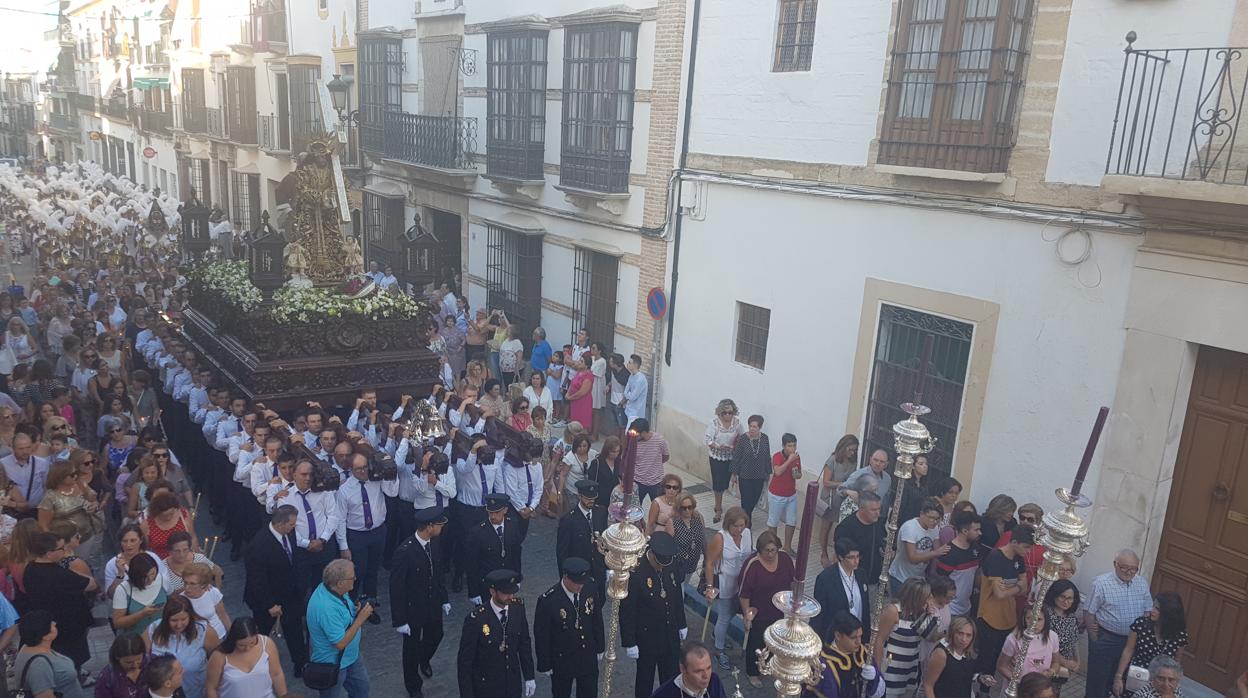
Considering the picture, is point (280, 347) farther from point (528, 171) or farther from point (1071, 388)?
point (1071, 388)

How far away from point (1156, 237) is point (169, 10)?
117 feet

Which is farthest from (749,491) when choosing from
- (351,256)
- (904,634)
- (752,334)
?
(351,256)

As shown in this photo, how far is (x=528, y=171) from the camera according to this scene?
14.9m

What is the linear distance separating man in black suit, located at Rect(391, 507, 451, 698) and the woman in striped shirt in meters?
3.19

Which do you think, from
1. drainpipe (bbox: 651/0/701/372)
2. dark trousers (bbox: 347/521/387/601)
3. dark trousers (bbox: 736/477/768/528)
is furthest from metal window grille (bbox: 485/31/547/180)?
dark trousers (bbox: 347/521/387/601)

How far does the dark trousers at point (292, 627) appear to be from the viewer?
715 cm

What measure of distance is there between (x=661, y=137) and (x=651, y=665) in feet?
25.0

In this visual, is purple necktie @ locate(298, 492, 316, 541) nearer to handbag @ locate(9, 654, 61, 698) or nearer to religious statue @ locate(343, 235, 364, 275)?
handbag @ locate(9, 654, 61, 698)

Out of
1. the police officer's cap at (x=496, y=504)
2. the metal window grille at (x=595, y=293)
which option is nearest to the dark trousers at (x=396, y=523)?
the police officer's cap at (x=496, y=504)

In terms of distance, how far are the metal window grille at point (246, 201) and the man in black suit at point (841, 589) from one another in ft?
85.2

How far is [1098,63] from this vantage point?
7.57m

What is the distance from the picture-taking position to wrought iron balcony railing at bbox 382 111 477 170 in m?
16.9

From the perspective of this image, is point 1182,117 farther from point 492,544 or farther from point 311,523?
point 311,523

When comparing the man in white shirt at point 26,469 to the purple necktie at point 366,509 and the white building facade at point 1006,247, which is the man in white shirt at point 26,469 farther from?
the white building facade at point 1006,247
